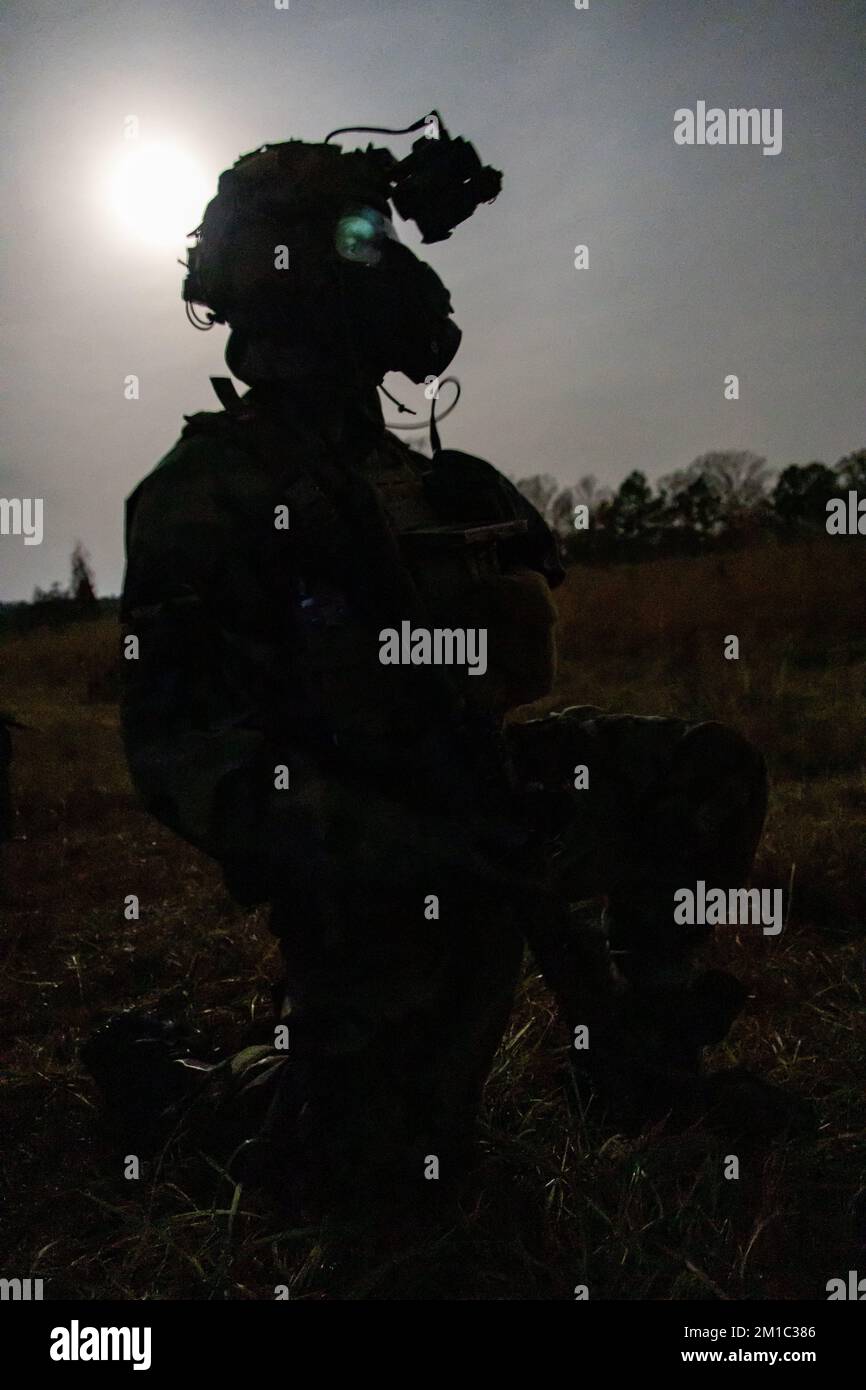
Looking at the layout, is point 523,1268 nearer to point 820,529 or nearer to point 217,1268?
point 217,1268

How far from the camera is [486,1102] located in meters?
3.11

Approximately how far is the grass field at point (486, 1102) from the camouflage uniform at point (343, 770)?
0.28 m

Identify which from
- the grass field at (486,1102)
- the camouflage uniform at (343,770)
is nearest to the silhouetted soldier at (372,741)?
the camouflage uniform at (343,770)

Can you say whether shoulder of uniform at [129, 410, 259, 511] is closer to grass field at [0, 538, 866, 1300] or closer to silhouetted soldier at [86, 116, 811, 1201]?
silhouetted soldier at [86, 116, 811, 1201]

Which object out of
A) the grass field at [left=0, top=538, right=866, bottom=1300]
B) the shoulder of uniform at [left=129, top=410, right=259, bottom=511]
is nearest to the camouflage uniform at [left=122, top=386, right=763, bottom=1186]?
the shoulder of uniform at [left=129, top=410, right=259, bottom=511]

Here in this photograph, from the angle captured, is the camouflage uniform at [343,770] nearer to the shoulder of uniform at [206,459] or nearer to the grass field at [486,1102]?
the shoulder of uniform at [206,459]

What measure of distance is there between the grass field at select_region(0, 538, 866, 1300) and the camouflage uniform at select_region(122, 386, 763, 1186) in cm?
28

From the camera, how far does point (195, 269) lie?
2.90m

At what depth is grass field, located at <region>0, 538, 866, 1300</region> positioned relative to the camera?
2461 mm

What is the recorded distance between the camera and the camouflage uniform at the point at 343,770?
2457mm

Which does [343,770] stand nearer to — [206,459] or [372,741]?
[372,741]

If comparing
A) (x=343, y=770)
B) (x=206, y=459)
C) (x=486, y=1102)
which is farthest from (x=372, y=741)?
(x=486, y=1102)
